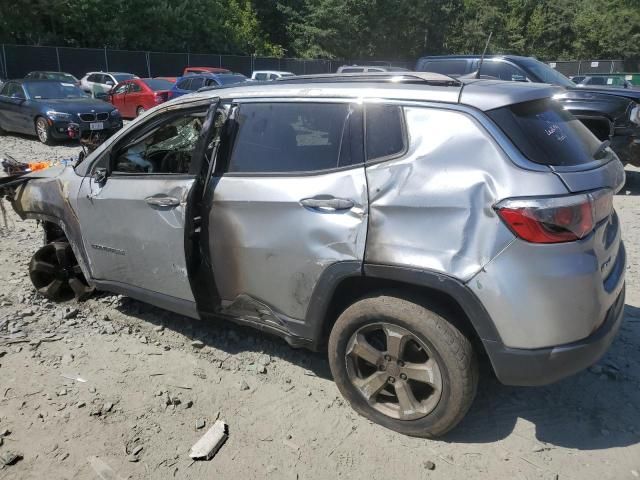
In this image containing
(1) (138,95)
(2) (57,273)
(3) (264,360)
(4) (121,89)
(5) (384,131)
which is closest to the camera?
(5) (384,131)

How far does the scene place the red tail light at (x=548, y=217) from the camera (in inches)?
87.9

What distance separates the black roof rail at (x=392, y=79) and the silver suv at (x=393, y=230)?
17 millimetres

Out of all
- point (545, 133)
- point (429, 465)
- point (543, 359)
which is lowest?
point (429, 465)

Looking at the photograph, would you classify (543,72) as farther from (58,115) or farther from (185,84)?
(185,84)

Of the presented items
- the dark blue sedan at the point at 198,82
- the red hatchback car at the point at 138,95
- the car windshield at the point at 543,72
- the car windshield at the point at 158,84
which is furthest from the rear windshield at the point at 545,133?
the car windshield at the point at 158,84

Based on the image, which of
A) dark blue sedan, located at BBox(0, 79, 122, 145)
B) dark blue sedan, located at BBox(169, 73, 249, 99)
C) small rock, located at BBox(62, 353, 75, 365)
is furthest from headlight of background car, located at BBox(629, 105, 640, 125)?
dark blue sedan, located at BBox(169, 73, 249, 99)

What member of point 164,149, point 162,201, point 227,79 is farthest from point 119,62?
point 162,201

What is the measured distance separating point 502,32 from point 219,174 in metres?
54.3

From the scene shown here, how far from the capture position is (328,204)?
2.69 metres

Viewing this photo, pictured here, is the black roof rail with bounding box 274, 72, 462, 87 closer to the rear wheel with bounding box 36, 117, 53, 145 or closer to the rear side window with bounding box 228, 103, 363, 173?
the rear side window with bounding box 228, 103, 363, 173

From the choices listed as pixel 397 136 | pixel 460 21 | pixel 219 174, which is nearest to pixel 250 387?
pixel 219 174

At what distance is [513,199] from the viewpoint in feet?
7.43

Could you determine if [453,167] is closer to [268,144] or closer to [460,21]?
[268,144]

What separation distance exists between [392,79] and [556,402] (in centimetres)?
208
